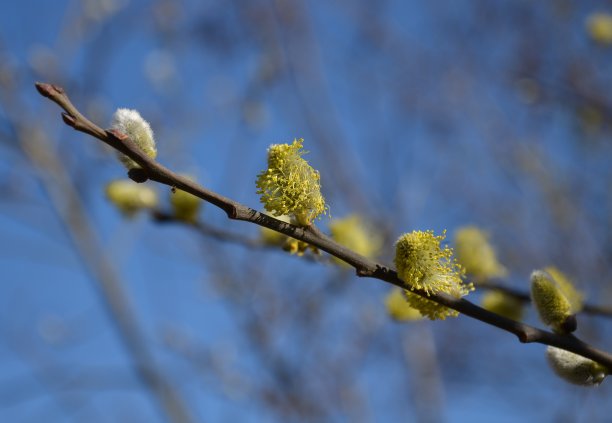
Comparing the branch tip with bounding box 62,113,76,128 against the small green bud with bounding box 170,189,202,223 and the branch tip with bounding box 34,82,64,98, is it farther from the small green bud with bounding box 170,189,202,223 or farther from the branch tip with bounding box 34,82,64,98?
the small green bud with bounding box 170,189,202,223

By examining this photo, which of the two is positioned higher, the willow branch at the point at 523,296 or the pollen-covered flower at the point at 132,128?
the willow branch at the point at 523,296

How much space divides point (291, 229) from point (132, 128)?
257mm

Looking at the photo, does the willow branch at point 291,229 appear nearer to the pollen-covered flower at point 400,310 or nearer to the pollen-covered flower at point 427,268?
the pollen-covered flower at point 427,268

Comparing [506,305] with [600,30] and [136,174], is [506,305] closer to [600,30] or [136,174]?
[136,174]

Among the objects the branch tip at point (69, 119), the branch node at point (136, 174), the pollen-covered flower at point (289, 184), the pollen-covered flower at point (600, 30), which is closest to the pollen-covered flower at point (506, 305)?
the pollen-covered flower at point (289, 184)

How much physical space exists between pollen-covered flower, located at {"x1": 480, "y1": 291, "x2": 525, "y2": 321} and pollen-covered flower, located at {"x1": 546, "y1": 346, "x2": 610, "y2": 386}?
34 centimetres

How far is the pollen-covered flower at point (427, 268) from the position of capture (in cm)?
85

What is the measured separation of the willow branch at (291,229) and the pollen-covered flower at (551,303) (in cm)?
4

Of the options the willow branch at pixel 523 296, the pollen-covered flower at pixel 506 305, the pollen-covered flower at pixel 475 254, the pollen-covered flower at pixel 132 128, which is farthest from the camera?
the pollen-covered flower at pixel 475 254

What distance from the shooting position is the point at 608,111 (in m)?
2.72

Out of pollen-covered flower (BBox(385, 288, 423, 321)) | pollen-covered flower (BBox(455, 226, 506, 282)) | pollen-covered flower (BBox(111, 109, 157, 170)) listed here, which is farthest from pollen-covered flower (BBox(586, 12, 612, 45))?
pollen-covered flower (BBox(111, 109, 157, 170))

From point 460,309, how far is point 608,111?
2.31 meters

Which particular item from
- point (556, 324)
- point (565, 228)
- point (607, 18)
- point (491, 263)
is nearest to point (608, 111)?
point (607, 18)

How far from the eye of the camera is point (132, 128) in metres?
0.82
